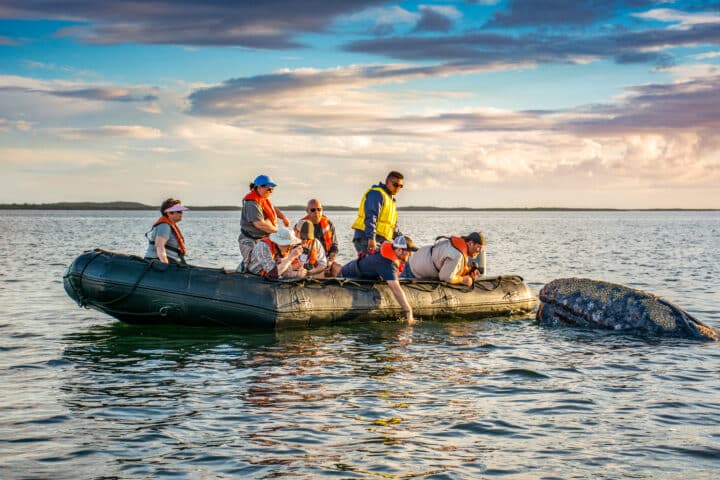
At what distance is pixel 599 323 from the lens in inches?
484

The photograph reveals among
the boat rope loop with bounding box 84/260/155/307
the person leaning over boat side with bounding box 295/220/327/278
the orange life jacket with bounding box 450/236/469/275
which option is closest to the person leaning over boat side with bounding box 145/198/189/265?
the boat rope loop with bounding box 84/260/155/307

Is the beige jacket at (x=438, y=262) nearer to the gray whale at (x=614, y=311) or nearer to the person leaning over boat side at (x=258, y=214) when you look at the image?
the gray whale at (x=614, y=311)

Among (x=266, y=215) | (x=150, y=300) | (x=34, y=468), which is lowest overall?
(x=34, y=468)

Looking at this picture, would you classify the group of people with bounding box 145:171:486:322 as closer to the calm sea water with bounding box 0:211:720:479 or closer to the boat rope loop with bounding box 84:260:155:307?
the boat rope loop with bounding box 84:260:155:307

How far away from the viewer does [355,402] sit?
25.8 ft

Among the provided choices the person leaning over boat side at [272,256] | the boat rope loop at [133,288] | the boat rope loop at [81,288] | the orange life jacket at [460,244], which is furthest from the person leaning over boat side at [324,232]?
the boat rope loop at [81,288]

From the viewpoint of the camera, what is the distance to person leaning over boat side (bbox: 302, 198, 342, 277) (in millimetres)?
12870

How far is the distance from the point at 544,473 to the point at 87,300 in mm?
8127

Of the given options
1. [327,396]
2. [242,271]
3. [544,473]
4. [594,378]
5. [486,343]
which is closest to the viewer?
[544,473]

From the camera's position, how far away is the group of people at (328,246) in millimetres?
11898

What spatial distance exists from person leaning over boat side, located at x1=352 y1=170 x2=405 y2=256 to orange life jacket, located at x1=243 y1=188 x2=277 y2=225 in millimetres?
1360

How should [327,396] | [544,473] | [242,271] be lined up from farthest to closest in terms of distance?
[242,271], [327,396], [544,473]

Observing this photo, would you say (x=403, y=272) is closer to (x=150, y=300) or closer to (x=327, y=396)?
(x=150, y=300)

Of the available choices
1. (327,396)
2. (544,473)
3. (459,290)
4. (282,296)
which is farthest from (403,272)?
(544,473)
